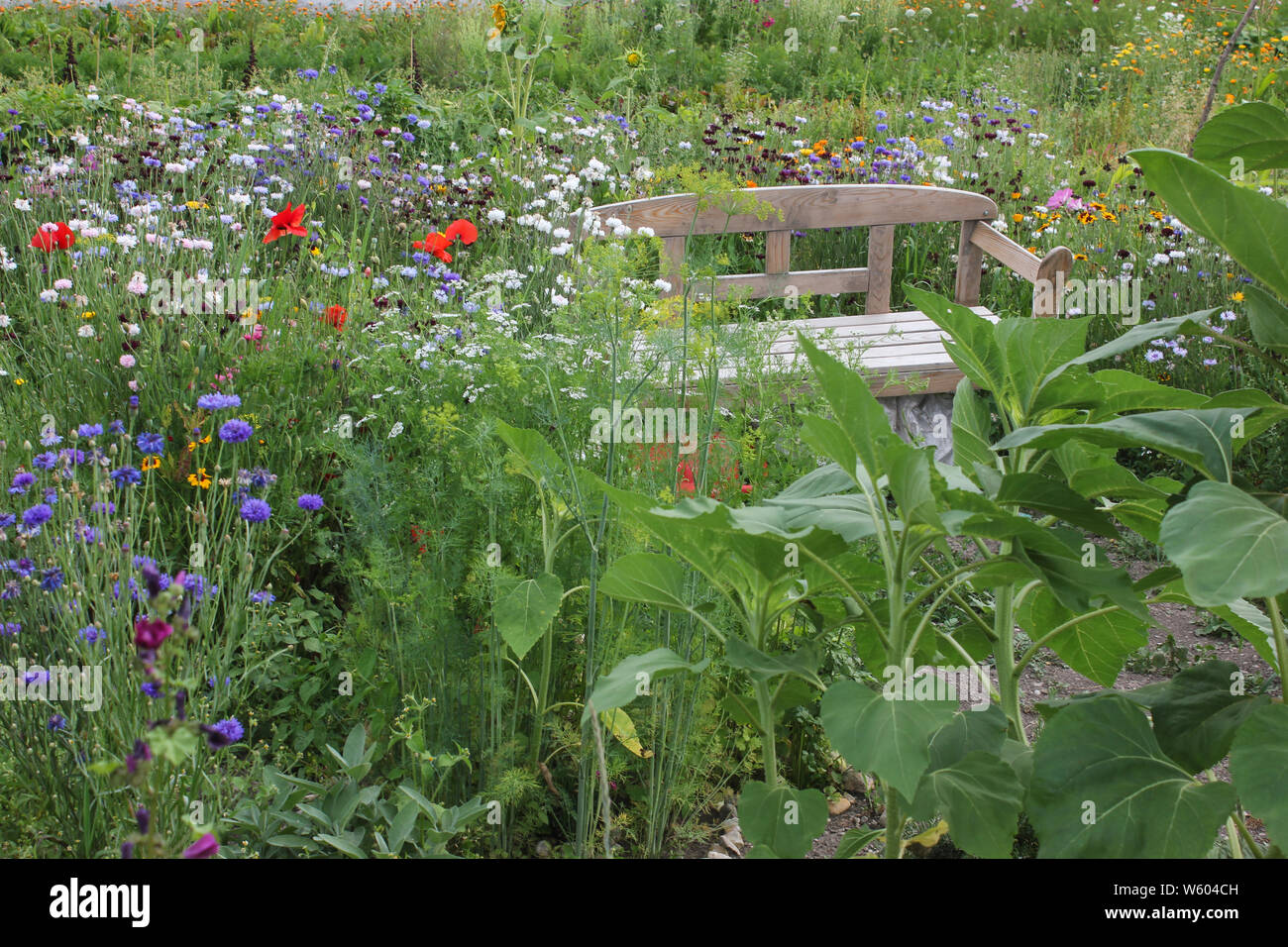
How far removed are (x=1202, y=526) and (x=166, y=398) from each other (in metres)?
2.85

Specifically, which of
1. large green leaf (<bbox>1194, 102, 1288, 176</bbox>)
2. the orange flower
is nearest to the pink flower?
the orange flower

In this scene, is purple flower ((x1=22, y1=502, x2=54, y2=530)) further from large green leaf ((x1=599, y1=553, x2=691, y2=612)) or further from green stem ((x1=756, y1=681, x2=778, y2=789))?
green stem ((x1=756, y1=681, x2=778, y2=789))

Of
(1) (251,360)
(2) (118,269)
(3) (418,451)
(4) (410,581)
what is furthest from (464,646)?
(2) (118,269)

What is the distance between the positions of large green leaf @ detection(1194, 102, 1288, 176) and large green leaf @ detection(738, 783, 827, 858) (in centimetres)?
109

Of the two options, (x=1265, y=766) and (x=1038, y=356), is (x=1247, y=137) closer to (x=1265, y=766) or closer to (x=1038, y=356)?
(x=1038, y=356)

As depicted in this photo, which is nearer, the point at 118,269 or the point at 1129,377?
the point at 1129,377

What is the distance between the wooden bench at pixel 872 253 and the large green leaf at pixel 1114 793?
8.63ft

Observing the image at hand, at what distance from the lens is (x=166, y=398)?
314cm

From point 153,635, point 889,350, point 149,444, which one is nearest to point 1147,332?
point 153,635

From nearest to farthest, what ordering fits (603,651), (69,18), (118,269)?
(603,651) < (118,269) < (69,18)

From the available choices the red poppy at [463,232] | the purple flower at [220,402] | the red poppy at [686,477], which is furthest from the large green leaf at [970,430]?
the red poppy at [463,232]

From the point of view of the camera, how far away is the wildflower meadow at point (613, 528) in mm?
1354

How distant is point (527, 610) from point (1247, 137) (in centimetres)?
135
